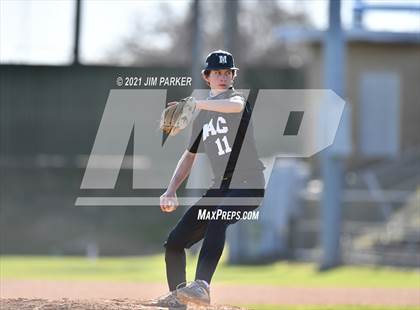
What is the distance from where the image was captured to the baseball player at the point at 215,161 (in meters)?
7.29

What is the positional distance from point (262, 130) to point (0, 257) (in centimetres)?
829

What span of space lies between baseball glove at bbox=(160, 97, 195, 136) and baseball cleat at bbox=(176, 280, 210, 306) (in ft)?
3.82

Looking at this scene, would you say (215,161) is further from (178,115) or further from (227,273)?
(227,273)

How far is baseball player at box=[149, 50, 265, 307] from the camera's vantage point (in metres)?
7.29

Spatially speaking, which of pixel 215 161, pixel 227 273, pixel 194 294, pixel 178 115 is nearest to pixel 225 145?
pixel 215 161

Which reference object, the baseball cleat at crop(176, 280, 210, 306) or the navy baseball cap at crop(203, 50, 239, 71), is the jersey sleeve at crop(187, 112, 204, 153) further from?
the baseball cleat at crop(176, 280, 210, 306)

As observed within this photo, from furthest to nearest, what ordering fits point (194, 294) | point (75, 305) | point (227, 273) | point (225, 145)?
1. point (227, 273)
2. point (225, 145)
3. point (75, 305)
4. point (194, 294)

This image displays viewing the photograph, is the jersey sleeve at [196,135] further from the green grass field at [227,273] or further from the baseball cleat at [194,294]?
the green grass field at [227,273]

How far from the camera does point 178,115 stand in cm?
730

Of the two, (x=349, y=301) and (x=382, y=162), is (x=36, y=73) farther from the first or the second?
(x=349, y=301)

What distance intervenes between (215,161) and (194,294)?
1.10 metres

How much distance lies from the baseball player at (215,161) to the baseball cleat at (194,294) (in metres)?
0.09

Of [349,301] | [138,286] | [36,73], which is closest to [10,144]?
[36,73]

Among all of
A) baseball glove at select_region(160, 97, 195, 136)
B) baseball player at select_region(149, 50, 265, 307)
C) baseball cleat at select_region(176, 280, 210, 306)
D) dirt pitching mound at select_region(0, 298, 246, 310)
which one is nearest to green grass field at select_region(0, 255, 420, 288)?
baseball player at select_region(149, 50, 265, 307)
